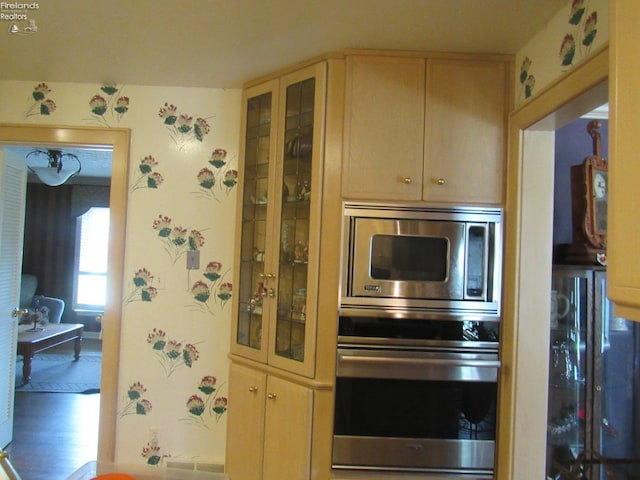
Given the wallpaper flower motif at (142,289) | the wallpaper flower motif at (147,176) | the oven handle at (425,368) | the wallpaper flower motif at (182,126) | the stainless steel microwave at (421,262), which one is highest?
the wallpaper flower motif at (182,126)

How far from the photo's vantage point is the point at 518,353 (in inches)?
70.8

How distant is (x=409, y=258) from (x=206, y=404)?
1.47m

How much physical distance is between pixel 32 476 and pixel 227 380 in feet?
4.50

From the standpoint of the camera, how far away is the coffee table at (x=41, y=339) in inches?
163

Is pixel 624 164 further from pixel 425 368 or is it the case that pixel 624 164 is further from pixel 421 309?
pixel 425 368

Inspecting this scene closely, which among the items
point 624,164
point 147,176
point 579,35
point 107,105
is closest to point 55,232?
point 107,105

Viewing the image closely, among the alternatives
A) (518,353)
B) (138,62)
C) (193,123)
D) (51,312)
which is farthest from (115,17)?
(51,312)

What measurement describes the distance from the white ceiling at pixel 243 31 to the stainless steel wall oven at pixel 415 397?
120cm

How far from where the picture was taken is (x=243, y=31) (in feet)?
5.90

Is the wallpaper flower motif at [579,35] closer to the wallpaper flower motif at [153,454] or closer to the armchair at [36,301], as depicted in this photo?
the wallpaper flower motif at [153,454]

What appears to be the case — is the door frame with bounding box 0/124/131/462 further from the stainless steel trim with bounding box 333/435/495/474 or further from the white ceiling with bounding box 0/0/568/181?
the stainless steel trim with bounding box 333/435/495/474

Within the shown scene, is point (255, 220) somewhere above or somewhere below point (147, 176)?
below

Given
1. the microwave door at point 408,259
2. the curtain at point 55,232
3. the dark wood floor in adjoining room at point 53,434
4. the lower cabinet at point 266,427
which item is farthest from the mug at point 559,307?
the curtain at point 55,232

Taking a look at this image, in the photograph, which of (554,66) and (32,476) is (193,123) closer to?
(554,66)
